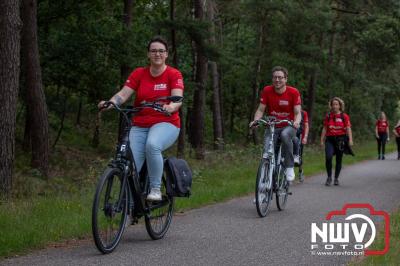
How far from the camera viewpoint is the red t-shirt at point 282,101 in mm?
9812

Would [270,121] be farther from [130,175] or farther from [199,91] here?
[199,91]

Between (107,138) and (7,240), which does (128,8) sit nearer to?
(107,138)

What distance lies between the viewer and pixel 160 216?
7156 millimetres

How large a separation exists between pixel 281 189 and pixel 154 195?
11.9 feet

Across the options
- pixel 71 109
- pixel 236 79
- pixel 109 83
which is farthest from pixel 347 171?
pixel 236 79

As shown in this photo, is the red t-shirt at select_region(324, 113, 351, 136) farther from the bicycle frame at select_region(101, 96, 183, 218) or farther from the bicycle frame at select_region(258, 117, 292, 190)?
the bicycle frame at select_region(101, 96, 183, 218)

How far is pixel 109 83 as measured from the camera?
67.6 feet

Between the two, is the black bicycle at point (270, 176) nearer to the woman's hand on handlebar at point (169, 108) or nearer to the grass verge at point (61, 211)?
the grass verge at point (61, 211)

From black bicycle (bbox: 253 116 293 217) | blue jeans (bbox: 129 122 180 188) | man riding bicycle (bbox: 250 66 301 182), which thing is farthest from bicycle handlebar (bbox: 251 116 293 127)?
blue jeans (bbox: 129 122 180 188)

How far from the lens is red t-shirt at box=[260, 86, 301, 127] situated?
32.2 ft

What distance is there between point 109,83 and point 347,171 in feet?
26.2

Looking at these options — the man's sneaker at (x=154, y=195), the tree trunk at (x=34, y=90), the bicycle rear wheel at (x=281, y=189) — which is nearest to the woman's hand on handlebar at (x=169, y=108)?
the man's sneaker at (x=154, y=195)

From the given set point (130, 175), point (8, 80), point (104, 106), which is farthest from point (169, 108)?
point (8, 80)

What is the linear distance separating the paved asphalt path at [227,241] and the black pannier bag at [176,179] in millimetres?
542
